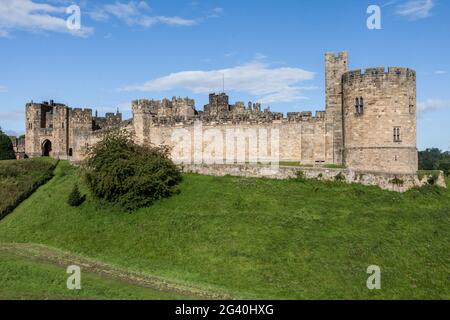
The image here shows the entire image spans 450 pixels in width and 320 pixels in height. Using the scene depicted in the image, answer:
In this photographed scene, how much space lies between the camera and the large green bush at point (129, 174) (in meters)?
30.5

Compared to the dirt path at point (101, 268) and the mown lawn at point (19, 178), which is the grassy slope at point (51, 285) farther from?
the mown lawn at point (19, 178)

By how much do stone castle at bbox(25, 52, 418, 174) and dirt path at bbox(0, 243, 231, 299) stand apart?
616 inches

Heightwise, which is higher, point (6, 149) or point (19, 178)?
point (6, 149)

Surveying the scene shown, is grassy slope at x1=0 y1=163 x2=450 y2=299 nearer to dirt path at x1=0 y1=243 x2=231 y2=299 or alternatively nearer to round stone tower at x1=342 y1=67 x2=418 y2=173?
dirt path at x1=0 y1=243 x2=231 y2=299

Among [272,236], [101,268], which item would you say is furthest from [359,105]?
[101,268]

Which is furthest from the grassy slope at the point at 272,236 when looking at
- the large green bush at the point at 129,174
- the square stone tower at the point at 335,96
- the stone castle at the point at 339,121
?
the square stone tower at the point at 335,96

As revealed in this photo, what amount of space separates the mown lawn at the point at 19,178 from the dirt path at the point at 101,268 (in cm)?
829

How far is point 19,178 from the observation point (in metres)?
40.6

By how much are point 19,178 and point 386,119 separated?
2899cm

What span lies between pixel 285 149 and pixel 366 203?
10.8 metres

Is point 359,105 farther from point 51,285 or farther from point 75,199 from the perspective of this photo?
point 51,285

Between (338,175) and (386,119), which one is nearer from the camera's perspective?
(338,175)

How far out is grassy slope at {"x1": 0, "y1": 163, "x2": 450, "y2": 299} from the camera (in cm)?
2048
